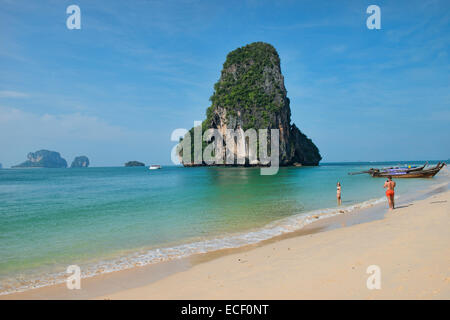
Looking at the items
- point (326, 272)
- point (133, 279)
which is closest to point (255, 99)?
point (133, 279)

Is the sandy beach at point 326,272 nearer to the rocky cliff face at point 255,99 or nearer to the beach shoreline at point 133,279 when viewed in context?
the beach shoreline at point 133,279

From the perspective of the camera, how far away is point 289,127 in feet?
341

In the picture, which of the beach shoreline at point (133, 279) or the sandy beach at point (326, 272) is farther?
Result: the beach shoreline at point (133, 279)

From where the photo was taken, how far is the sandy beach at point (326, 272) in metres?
4.28

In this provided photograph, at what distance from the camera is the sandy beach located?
14.0ft

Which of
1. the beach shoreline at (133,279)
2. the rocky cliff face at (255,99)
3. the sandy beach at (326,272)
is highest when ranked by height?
the rocky cliff face at (255,99)

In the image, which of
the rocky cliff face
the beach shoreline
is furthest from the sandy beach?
the rocky cliff face

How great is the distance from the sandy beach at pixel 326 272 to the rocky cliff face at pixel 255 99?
91.7 meters

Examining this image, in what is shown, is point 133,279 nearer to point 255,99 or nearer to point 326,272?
point 326,272

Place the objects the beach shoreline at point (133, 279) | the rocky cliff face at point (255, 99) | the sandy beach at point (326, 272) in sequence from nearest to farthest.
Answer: the sandy beach at point (326, 272) < the beach shoreline at point (133, 279) < the rocky cliff face at point (255, 99)

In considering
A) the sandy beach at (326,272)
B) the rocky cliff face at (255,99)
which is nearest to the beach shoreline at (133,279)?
the sandy beach at (326,272)
